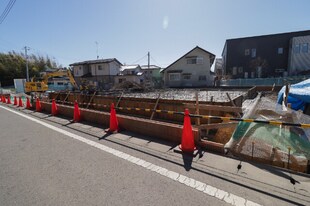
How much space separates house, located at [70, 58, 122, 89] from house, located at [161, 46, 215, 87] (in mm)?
11887

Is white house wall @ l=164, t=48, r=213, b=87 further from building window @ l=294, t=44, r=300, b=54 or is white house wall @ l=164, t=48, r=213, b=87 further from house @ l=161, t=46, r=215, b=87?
Result: building window @ l=294, t=44, r=300, b=54

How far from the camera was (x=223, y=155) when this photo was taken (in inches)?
146

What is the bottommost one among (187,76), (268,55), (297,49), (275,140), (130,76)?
(275,140)

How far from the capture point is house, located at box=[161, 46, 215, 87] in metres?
27.6

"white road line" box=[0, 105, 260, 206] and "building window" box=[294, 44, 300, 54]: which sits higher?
"building window" box=[294, 44, 300, 54]

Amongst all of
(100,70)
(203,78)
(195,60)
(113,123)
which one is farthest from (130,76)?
(113,123)

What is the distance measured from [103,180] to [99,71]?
111 feet

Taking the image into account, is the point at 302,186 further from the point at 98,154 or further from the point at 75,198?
the point at 98,154

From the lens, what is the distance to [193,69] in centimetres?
2822

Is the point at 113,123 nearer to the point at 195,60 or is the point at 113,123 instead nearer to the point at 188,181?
the point at 188,181

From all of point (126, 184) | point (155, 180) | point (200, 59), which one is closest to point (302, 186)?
point (155, 180)

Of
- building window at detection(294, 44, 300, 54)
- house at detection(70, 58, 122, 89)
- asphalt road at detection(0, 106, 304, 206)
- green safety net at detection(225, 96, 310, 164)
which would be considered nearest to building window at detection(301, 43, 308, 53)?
building window at detection(294, 44, 300, 54)

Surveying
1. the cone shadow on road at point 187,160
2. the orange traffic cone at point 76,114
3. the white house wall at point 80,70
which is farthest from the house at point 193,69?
the cone shadow on road at point 187,160

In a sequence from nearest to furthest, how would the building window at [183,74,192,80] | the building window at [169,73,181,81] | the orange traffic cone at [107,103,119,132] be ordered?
the orange traffic cone at [107,103,119,132] → the building window at [183,74,192,80] → the building window at [169,73,181,81]
